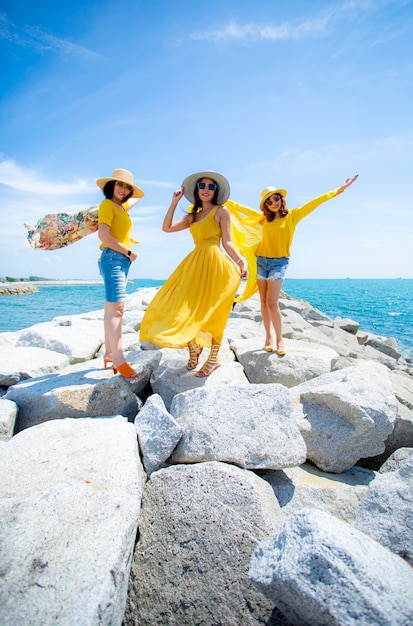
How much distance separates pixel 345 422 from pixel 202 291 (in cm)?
195

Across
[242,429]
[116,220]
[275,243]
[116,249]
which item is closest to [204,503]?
[242,429]

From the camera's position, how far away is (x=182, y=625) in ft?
5.64

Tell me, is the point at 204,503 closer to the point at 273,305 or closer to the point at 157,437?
the point at 157,437

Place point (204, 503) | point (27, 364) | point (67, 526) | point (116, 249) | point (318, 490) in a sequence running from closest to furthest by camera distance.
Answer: point (67, 526) < point (204, 503) < point (318, 490) < point (116, 249) < point (27, 364)

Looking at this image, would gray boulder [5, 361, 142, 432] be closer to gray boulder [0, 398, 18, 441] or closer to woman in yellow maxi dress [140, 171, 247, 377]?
gray boulder [0, 398, 18, 441]

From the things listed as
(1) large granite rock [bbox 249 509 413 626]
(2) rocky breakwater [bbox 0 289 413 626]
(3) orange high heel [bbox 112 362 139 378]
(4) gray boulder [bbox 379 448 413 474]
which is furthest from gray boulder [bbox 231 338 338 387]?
(1) large granite rock [bbox 249 509 413 626]

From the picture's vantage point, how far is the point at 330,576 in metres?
1.47

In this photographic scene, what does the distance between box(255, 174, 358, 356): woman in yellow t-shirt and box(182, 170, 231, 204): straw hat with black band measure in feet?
2.39

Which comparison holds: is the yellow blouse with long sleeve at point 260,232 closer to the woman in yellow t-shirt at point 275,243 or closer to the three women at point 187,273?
the woman in yellow t-shirt at point 275,243

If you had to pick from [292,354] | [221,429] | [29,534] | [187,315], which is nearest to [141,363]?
[187,315]

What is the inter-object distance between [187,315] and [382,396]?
2.05m

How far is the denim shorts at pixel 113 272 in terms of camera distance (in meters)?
3.61

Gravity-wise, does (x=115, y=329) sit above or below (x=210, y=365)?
above

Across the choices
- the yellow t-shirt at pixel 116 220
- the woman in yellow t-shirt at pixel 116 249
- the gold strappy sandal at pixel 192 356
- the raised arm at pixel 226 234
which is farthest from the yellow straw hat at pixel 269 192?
the gold strappy sandal at pixel 192 356
